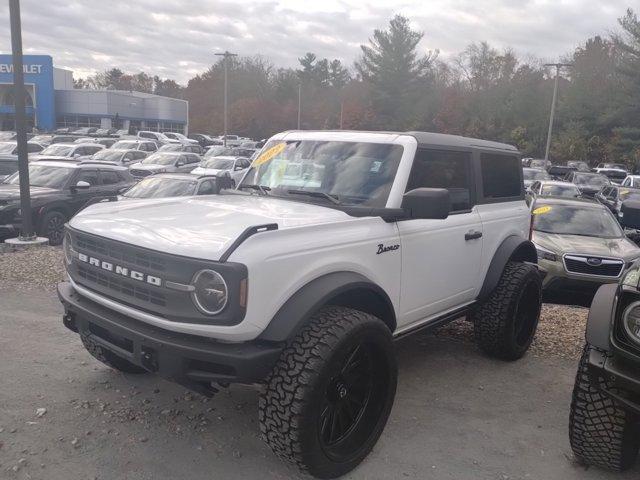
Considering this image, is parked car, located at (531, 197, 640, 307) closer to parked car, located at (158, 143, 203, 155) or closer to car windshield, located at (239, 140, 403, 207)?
car windshield, located at (239, 140, 403, 207)

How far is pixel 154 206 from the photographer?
392cm

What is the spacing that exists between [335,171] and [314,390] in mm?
1823

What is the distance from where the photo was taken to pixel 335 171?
167 inches

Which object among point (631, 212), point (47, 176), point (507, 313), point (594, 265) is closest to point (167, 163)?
point (47, 176)

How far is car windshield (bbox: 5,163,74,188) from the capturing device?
36.7 ft

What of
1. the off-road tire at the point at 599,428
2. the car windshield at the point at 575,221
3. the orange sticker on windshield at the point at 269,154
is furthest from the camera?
the car windshield at the point at 575,221

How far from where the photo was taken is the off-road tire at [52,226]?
33.7ft

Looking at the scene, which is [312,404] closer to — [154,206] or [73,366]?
[154,206]

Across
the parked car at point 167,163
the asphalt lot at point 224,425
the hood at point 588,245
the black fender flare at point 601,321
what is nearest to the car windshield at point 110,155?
the parked car at point 167,163

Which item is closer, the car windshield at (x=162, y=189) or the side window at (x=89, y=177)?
the car windshield at (x=162, y=189)

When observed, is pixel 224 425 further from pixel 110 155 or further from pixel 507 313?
pixel 110 155

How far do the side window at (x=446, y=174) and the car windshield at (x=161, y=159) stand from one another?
18.8m

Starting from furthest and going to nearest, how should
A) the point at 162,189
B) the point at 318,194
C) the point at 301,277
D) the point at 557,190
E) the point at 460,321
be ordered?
the point at 557,190 → the point at 162,189 → the point at 460,321 → the point at 318,194 → the point at 301,277

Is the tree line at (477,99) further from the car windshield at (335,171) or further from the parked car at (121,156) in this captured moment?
the car windshield at (335,171)
